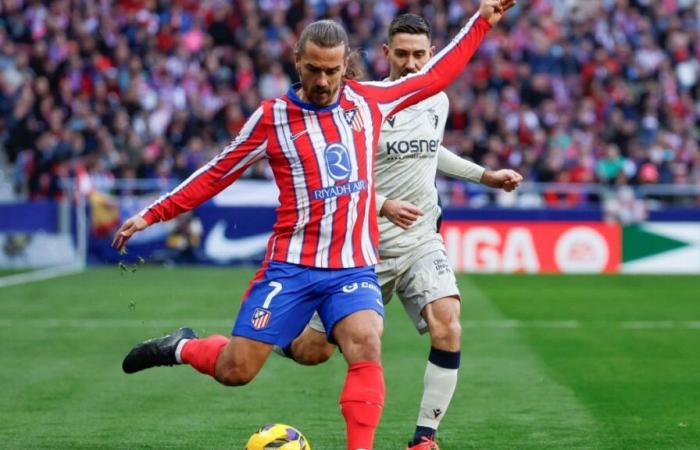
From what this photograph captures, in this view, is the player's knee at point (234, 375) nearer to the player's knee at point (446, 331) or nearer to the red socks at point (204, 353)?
the red socks at point (204, 353)

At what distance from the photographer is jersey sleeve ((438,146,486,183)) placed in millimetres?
7848

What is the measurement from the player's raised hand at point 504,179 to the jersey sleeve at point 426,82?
1001 millimetres

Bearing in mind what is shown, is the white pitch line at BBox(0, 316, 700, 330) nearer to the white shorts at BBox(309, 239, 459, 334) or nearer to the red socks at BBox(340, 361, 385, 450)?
the white shorts at BBox(309, 239, 459, 334)

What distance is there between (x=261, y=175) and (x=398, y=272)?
15.2 meters

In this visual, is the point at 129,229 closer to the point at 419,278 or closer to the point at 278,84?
the point at 419,278

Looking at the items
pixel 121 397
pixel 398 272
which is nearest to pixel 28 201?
pixel 121 397

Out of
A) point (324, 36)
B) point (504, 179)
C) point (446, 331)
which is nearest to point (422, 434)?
point (446, 331)

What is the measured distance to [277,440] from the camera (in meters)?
6.19

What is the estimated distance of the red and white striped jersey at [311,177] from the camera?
6.14 metres

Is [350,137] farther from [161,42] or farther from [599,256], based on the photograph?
[161,42]

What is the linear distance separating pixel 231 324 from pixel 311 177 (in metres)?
7.38

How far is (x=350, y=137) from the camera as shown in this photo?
6.17m

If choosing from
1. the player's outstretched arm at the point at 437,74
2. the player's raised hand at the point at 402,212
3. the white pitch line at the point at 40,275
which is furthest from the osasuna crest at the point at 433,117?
the white pitch line at the point at 40,275

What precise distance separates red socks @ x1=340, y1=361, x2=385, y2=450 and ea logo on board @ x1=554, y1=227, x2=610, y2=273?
15.3 m
